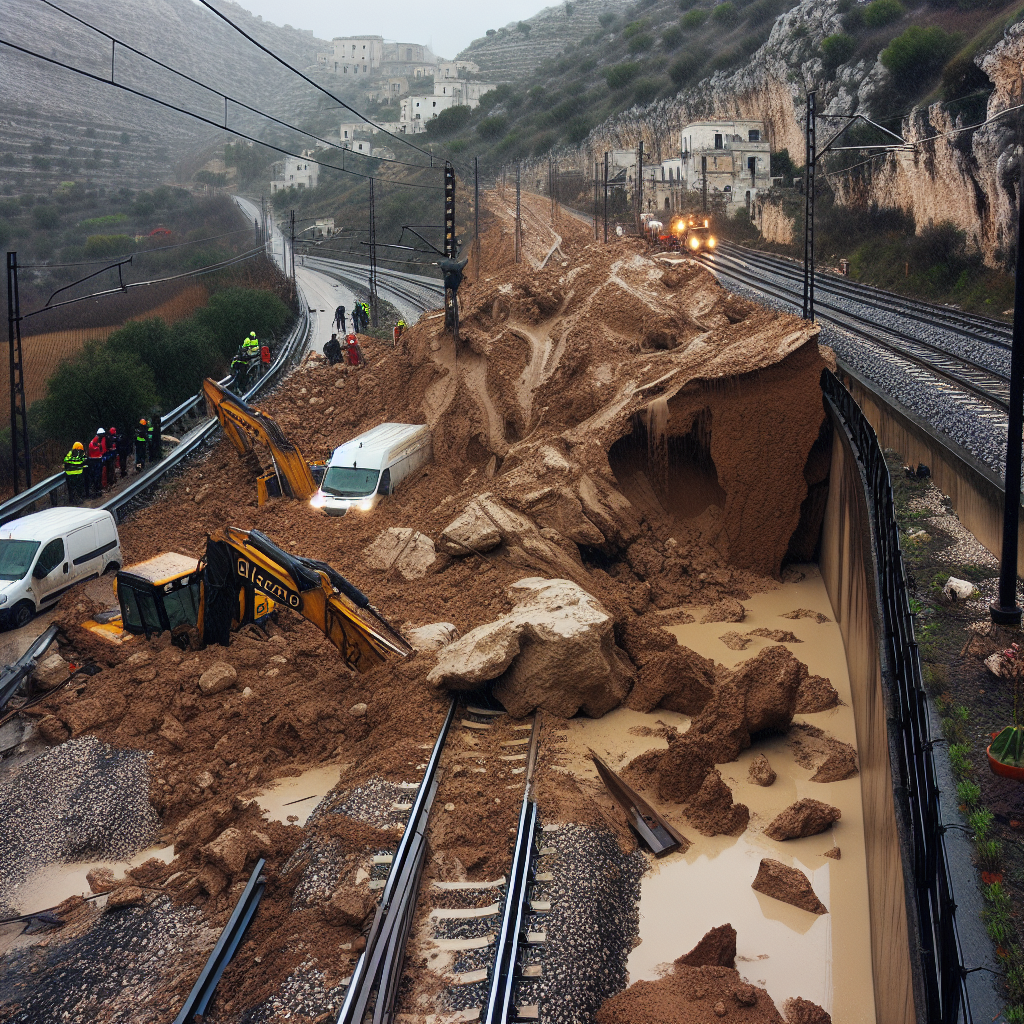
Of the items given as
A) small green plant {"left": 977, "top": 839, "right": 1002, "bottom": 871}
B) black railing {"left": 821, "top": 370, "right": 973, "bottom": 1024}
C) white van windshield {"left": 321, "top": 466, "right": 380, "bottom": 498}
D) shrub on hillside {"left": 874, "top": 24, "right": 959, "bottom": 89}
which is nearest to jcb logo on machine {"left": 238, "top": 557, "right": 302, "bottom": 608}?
white van windshield {"left": 321, "top": 466, "right": 380, "bottom": 498}

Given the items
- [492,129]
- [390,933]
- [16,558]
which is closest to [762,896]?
[390,933]

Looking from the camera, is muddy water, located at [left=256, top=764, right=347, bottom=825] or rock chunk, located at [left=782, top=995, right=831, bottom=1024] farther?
muddy water, located at [left=256, top=764, right=347, bottom=825]

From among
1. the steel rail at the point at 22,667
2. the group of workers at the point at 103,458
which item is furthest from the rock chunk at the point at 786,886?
the group of workers at the point at 103,458

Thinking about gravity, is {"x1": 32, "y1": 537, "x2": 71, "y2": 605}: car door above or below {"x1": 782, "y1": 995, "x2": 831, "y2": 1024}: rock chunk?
above

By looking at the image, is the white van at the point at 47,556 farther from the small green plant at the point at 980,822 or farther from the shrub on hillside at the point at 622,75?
the shrub on hillside at the point at 622,75

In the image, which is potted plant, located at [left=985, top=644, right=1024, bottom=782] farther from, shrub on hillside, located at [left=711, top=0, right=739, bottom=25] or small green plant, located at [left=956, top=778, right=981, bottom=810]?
shrub on hillside, located at [left=711, top=0, right=739, bottom=25]

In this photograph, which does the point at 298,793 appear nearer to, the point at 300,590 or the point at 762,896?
the point at 300,590

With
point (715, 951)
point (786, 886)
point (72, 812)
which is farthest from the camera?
point (72, 812)
